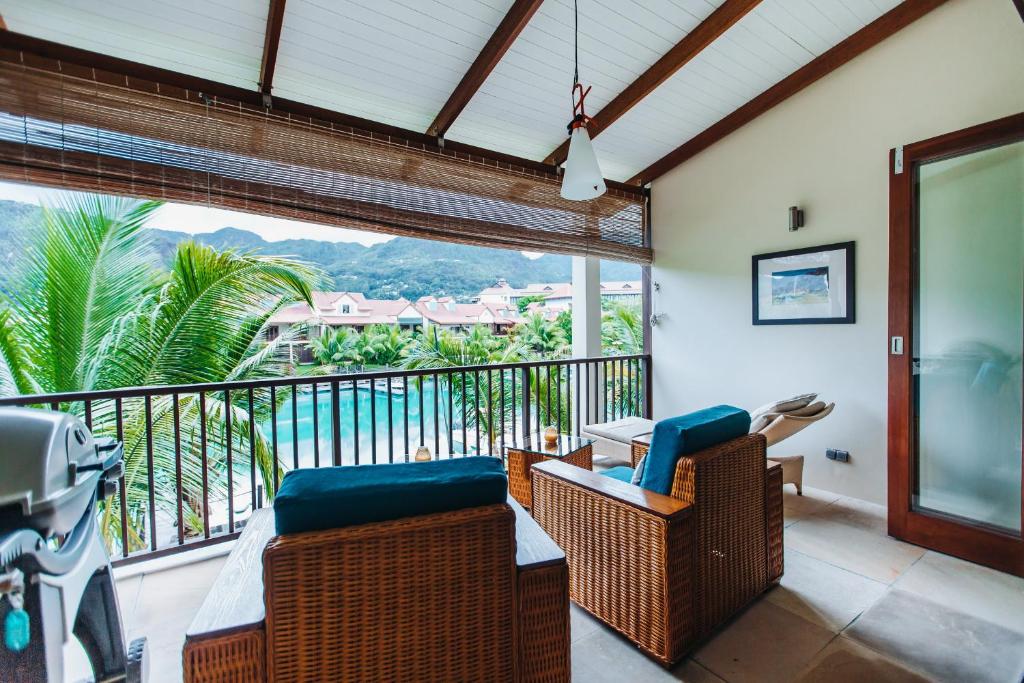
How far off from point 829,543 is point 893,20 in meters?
3.25

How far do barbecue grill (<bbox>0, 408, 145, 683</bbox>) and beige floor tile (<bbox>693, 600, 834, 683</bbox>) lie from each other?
1.84 metres

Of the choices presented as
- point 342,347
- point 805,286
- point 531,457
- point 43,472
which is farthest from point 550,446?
point 342,347

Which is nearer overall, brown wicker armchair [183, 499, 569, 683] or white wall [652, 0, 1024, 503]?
brown wicker armchair [183, 499, 569, 683]

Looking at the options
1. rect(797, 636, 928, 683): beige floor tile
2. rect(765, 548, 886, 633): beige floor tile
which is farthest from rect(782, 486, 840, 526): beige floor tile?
rect(797, 636, 928, 683): beige floor tile

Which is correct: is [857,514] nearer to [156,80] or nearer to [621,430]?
[621,430]

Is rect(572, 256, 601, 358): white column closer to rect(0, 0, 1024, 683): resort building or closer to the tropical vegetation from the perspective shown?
rect(0, 0, 1024, 683): resort building

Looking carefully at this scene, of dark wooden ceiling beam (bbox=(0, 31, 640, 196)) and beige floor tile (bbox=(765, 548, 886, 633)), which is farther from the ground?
dark wooden ceiling beam (bbox=(0, 31, 640, 196))

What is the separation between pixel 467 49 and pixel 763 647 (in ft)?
11.0

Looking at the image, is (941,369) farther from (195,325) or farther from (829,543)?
(195,325)

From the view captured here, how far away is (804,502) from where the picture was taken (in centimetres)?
322

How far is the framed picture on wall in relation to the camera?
3287mm

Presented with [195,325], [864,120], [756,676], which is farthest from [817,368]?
[195,325]

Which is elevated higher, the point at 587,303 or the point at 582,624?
the point at 587,303

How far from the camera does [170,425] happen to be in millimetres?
3270
